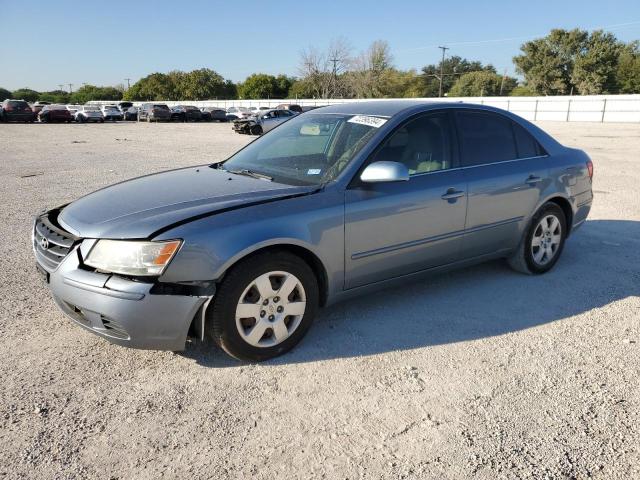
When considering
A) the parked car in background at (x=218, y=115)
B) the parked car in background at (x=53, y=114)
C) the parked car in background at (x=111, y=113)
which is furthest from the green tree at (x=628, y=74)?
the parked car in background at (x=53, y=114)

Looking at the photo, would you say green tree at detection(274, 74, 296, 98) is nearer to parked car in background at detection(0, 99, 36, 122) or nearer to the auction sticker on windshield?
parked car in background at detection(0, 99, 36, 122)

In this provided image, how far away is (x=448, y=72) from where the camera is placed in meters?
106

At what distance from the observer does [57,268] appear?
3.09m

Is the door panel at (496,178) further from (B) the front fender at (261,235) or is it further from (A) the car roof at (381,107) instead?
(B) the front fender at (261,235)

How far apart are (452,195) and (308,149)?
1.21 metres

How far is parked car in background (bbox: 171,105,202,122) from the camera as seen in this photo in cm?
4819

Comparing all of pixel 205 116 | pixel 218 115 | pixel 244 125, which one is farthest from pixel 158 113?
pixel 244 125

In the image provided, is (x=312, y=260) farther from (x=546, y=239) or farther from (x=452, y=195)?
(x=546, y=239)

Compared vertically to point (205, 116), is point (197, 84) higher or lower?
higher

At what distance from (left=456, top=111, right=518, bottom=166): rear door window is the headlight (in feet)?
8.32

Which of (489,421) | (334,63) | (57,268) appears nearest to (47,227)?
(57,268)

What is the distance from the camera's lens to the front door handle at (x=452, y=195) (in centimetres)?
401

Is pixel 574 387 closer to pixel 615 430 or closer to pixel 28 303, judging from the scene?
pixel 615 430

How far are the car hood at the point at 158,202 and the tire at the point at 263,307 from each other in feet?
1.39
